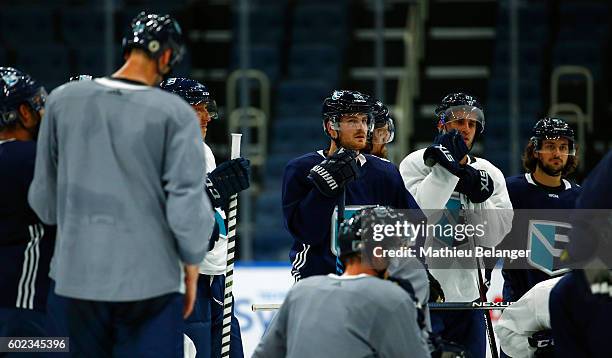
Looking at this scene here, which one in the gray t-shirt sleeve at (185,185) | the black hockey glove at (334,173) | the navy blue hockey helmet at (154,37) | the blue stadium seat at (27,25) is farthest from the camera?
the blue stadium seat at (27,25)

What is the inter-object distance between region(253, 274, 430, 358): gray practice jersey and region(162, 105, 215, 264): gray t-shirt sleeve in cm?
34

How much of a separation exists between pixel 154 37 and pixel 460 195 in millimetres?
1861

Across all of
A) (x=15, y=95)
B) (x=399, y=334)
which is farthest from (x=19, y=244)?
(x=399, y=334)

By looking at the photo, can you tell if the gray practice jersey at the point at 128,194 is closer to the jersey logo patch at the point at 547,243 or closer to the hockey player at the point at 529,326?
the hockey player at the point at 529,326

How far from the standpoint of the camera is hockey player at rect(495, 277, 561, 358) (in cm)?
385

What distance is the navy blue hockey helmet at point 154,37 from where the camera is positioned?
3053 millimetres

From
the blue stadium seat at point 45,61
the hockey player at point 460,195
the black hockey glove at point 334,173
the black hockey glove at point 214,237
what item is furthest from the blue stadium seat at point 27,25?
the black hockey glove at point 334,173

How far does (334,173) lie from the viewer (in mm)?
3961

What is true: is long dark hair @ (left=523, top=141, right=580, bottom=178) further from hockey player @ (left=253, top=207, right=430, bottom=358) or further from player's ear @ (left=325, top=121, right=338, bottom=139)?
hockey player @ (left=253, top=207, right=430, bottom=358)

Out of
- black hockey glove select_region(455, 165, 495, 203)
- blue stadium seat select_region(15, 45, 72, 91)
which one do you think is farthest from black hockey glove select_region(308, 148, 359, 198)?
blue stadium seat select_region(15, 45, 72, 91)

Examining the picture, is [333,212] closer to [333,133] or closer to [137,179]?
[333,133]

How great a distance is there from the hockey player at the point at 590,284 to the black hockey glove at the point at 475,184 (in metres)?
1.13

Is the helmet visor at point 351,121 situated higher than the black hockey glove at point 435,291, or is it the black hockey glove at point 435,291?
the helmet visor at point 351,121

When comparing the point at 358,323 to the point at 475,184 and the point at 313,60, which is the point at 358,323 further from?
the point at 313,60
